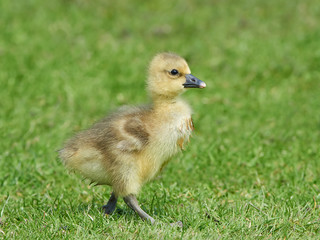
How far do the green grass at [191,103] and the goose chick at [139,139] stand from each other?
0.35 m

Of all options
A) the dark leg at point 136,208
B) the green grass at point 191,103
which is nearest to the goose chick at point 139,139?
the dark leg at point 136,208

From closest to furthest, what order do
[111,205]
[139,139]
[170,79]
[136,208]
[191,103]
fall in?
[139,139]
[136,208]
[170,79]
[111,205]
[191,103]

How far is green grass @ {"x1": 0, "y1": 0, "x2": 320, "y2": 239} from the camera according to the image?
5094 mm

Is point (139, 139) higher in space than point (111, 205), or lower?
higher

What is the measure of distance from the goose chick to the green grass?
35 centimetres

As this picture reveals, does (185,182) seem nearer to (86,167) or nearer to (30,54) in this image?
(86,167)

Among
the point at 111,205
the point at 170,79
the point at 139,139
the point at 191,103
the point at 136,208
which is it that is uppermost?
the point at 170,79

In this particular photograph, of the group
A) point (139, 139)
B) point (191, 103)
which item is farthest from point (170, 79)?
point (191, 103)

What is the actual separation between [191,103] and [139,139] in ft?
14.5

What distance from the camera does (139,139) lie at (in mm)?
4941

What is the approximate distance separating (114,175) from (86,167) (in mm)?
265

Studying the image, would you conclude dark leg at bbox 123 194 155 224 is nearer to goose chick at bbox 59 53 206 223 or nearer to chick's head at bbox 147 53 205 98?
goose chick at bbox 59 53 206 223

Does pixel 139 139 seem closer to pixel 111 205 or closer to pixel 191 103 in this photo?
pixel 111 205

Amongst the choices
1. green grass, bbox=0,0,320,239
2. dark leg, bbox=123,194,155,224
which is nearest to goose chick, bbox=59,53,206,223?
dark leg, bbox=123,194,155,224
